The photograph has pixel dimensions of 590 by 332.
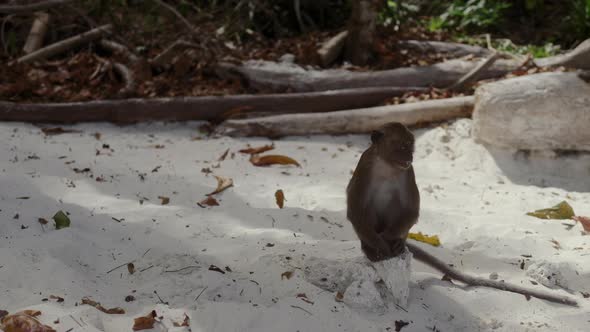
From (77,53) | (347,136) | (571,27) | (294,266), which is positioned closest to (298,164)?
(347,136)

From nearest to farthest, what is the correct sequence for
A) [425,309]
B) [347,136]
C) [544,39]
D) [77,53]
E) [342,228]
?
1. [425,309]
2. [342,228]
3. [347,136]
4. [77,53]
5. [544,39]

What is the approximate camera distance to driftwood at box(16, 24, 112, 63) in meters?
7.46

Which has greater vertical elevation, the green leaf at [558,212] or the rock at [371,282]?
the rock at [371,282]

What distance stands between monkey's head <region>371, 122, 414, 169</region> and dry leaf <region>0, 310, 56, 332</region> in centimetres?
152

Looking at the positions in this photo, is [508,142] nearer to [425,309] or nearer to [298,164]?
[298,164]

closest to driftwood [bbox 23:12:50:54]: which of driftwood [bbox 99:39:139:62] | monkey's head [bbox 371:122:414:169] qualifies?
driftwood [bbox 99:39:139:62]

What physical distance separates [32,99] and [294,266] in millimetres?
4694

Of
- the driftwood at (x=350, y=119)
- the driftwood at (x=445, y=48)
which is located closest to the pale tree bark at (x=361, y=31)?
the driftwood at (x=445, y=48)

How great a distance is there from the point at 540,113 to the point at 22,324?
4219 millimetres

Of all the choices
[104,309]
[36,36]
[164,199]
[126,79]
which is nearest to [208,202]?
[164,199]

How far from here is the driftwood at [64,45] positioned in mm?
7456

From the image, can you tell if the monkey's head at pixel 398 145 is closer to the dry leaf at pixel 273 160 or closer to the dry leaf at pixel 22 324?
the dry leaf at pixel 22 324

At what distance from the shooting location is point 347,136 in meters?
5.96

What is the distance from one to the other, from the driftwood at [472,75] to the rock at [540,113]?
1.42 m
